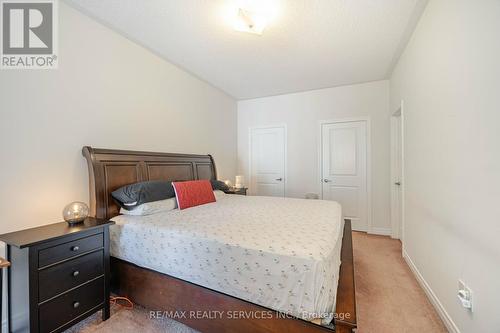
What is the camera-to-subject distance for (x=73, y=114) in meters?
1.95

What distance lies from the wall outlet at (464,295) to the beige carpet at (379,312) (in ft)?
1.30

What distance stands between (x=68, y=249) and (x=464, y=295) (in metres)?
2.66

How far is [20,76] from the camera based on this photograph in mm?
1659

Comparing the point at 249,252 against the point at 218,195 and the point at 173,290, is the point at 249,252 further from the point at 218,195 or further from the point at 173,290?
the point at 218,195

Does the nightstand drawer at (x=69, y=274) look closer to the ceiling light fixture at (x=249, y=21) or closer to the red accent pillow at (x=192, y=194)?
the red accent pillow at (x=192, y=194)

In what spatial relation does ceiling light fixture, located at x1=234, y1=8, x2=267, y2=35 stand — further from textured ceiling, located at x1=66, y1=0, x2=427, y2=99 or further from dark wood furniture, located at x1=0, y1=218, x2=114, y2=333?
dark wood furniture, located at x1=0, y1=218, x2=114, y2=333

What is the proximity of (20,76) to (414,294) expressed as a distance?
3.88m

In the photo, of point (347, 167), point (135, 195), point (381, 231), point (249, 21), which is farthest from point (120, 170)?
point (381, 231)

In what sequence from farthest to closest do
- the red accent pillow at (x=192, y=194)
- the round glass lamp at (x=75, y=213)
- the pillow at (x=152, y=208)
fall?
1. the red accent pillow at (x=192, y=194)
2. the pillow at (x=152, y=208)
3. the round glass lamp at (x=75, y=213)

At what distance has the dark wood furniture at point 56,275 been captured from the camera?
4.27 feet

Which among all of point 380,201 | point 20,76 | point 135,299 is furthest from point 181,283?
point 380,201

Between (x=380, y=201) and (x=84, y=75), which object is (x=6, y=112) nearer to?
(x=84, y=75)

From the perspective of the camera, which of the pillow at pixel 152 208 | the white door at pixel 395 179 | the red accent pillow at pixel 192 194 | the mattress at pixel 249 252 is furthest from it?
the white door at pixel 395 179

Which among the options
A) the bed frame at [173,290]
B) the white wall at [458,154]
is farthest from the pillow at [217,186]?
the white wall at [458,154]
